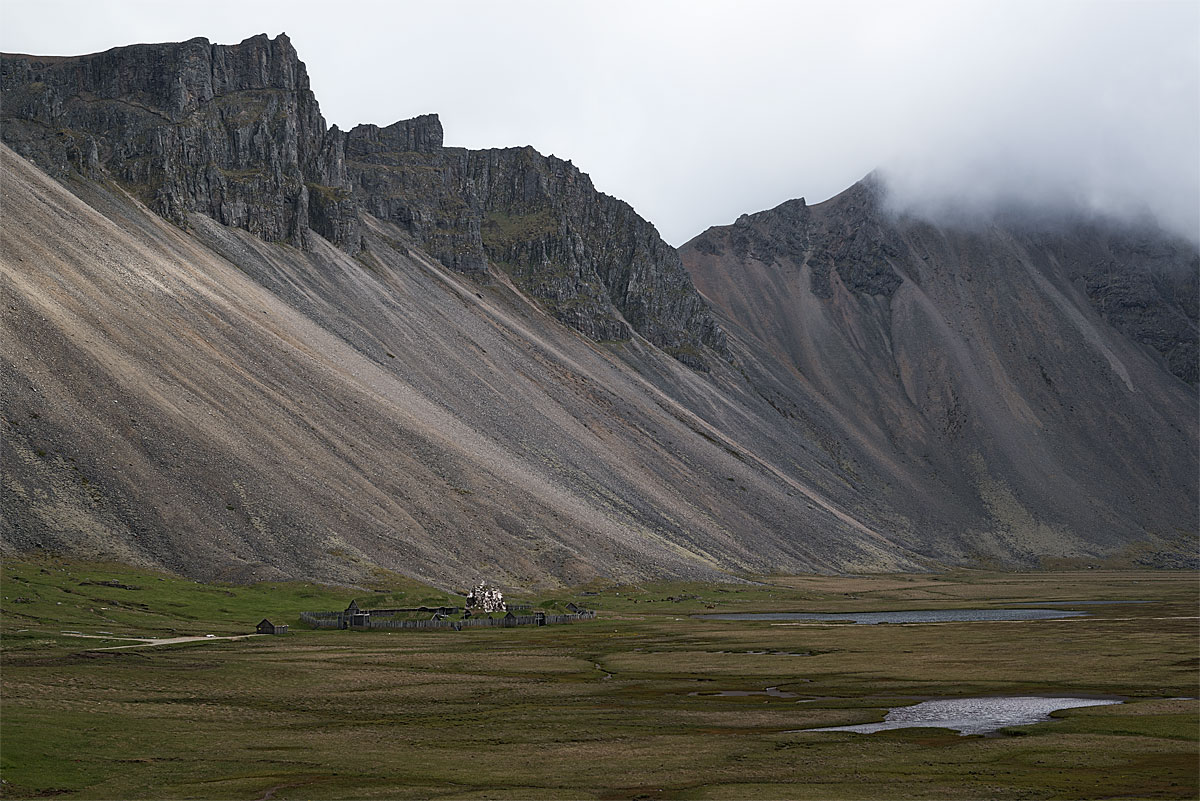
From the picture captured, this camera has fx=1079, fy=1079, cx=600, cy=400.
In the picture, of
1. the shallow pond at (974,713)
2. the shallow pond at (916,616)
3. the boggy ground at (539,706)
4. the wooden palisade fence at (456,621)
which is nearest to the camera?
the boggy ground at (539,706)

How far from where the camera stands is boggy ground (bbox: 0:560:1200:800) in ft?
131

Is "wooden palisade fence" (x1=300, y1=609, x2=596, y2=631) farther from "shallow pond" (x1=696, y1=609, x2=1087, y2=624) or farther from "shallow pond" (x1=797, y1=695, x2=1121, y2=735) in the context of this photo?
"shallow pond" (x1=797, y1=695, x2=1121, y2=735)

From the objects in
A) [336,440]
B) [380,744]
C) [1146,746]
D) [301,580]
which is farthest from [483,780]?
[336,440]

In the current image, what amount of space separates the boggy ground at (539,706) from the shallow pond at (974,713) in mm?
1557

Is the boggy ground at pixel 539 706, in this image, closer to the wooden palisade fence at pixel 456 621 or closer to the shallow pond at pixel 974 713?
the shallow pond at pixel 974 713

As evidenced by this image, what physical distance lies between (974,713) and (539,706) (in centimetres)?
2292

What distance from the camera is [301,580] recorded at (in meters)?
113

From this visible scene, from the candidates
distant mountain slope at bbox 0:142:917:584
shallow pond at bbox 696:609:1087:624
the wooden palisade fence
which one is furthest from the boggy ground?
shallow pond at bbox 696:609:1087:624

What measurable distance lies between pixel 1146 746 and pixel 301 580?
8714 cm

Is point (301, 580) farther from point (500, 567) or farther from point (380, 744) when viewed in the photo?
point (380, 744)

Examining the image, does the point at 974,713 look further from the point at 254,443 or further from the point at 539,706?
the point at 254,443

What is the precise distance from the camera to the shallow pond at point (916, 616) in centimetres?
12694

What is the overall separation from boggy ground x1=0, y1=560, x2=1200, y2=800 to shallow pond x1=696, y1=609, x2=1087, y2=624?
19065mm

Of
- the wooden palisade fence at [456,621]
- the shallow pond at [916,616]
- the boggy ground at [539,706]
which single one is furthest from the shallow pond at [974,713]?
the shallow pond at [916,616]
